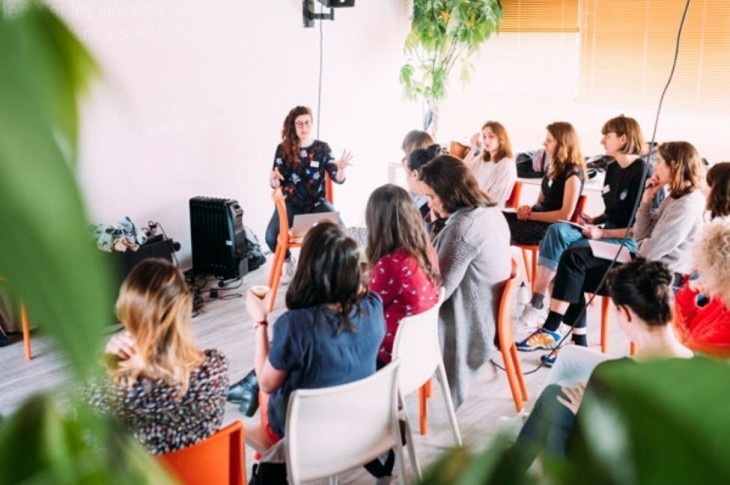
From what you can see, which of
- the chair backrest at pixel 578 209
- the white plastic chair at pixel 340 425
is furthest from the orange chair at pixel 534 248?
the white plastic chair at pixel 340 425

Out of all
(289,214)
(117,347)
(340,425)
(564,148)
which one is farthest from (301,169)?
(117,347)

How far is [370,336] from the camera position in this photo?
2596 millimetres

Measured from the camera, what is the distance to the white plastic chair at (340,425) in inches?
91.2

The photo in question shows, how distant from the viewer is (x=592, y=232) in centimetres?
466

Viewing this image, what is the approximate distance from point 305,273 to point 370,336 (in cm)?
29

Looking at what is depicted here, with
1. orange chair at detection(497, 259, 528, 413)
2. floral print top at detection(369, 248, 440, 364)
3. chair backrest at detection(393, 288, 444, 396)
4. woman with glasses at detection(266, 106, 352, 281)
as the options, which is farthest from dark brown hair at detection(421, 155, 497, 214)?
woman with glasses at detection(266, 106, 352, 281)

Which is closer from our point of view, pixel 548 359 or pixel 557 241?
pixel 548 359

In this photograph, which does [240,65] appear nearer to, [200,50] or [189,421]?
[200,50]

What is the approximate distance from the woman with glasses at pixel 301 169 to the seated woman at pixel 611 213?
157 centimetres

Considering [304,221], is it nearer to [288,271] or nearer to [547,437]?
[288,271]

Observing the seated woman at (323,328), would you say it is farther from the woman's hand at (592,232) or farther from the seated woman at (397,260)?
the woman's hand at (592,232)

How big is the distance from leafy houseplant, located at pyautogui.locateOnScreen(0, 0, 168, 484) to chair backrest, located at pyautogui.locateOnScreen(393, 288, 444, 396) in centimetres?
270

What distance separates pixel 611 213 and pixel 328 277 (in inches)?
105

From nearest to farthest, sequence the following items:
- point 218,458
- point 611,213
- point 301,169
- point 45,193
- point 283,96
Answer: point 45,193
point 218,458
point 611,213
point 301,169
point 283,96
